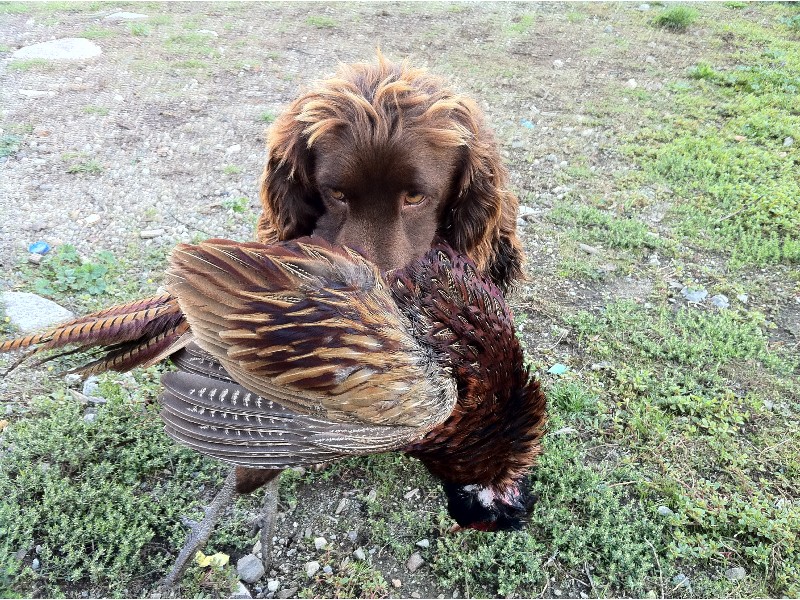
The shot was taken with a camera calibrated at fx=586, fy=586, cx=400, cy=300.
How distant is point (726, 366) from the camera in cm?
370

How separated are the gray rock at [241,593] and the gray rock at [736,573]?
219 cm

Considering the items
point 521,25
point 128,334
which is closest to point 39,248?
point 128,334

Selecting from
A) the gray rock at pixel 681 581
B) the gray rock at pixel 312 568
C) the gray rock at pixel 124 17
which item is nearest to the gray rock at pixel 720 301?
the gray rock at pixel 681 581

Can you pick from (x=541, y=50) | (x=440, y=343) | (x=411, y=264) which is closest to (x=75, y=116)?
(x=411, y=264)

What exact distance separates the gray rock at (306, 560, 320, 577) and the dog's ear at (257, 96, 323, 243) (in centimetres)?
161

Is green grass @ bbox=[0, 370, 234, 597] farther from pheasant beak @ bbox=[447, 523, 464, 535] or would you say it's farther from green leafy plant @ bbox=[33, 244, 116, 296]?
pheasant beak @ bbox=[447, 523, 464, 535]

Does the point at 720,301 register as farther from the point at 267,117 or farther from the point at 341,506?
the point at 267,117

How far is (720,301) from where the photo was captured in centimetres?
418

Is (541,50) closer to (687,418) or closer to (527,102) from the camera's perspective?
(527,102)

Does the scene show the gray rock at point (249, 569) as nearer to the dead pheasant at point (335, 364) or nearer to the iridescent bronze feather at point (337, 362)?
the dead pheasant at point (335, 364)

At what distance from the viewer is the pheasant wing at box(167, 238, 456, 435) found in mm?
2094

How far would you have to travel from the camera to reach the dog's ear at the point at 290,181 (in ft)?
9.43

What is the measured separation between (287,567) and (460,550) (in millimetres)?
811

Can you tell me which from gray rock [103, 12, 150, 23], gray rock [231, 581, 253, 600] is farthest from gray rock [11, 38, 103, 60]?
gray rock [231, 581, 253, 600]
